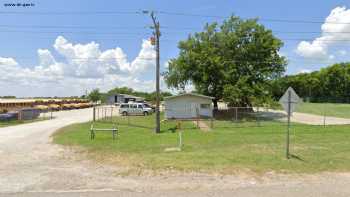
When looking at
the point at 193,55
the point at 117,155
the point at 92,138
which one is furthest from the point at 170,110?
the point at 117,155

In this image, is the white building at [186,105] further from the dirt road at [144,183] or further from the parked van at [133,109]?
the dirt road at [144,183]

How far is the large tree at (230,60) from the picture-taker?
30219 millimetres

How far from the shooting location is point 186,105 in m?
30.3

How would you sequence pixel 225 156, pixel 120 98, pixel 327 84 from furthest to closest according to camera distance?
pixel 327 84, pixel 120 98, pixel 225 156

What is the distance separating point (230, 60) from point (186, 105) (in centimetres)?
782

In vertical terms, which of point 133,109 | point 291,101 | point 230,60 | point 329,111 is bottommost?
point 329,111

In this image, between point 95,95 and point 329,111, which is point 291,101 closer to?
point 329,111

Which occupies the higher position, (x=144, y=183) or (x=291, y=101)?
(x=291, y=101)

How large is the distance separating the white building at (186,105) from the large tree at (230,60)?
221cm

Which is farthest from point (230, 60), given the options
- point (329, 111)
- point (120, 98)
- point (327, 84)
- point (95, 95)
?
point (95, 95)

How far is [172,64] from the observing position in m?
35.0

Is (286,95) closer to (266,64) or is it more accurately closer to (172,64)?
(266,64)

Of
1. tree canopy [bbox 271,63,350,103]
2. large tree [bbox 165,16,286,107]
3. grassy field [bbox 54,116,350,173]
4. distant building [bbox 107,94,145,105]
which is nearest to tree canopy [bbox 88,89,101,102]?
distant building [bbox 107,94,145,105]

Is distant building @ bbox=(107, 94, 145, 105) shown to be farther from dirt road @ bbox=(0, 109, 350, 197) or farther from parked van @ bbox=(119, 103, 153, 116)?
dirt road @ bbox=(0, 109, 350, 197)
